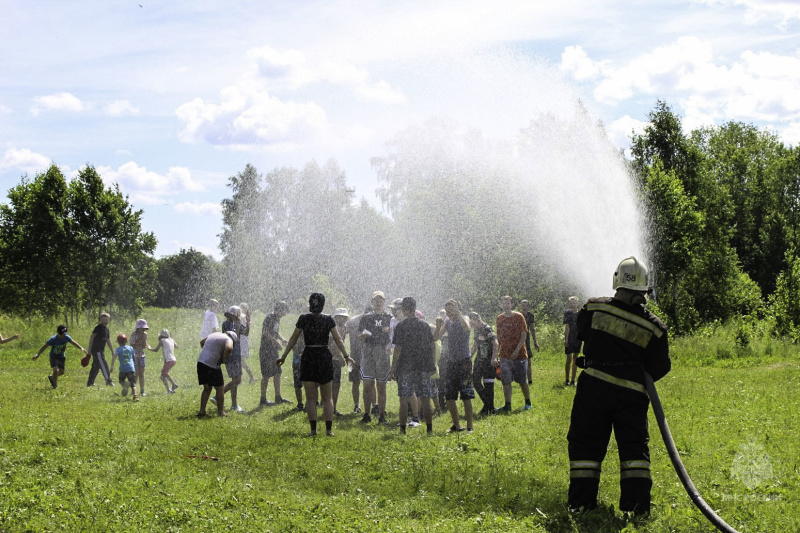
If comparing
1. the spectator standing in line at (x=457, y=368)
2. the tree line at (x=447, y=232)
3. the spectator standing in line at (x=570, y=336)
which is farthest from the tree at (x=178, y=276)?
the spectator standing in line at (x=457, y=368)

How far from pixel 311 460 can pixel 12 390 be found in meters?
11.7

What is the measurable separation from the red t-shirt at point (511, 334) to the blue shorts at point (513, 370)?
107mm

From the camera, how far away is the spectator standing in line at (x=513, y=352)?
14.1 meters

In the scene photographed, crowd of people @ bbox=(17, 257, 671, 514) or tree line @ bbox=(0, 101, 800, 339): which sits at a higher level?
tree line @ bbox=(0, 101, 800, 339)

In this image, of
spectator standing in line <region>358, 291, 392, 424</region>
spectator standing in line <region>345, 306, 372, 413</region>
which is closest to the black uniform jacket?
spectator standing in line <region>358, 291, 392, 424</region>

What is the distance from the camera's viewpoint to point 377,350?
13242 mm

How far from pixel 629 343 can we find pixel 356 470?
388 centimetres

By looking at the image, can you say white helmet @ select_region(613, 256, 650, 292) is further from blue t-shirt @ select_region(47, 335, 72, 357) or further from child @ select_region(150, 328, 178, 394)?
blue t-shirt @ select_region(47, 335, 72, 357)

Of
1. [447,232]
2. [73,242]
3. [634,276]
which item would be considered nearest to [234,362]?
[634,276]

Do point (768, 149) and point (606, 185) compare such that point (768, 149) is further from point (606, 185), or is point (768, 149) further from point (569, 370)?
point (569, 370)

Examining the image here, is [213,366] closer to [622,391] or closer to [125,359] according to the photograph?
[125,359]

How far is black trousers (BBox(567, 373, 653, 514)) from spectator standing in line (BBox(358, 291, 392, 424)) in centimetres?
635

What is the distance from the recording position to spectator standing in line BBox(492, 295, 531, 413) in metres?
14.1

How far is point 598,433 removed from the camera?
688 cm
